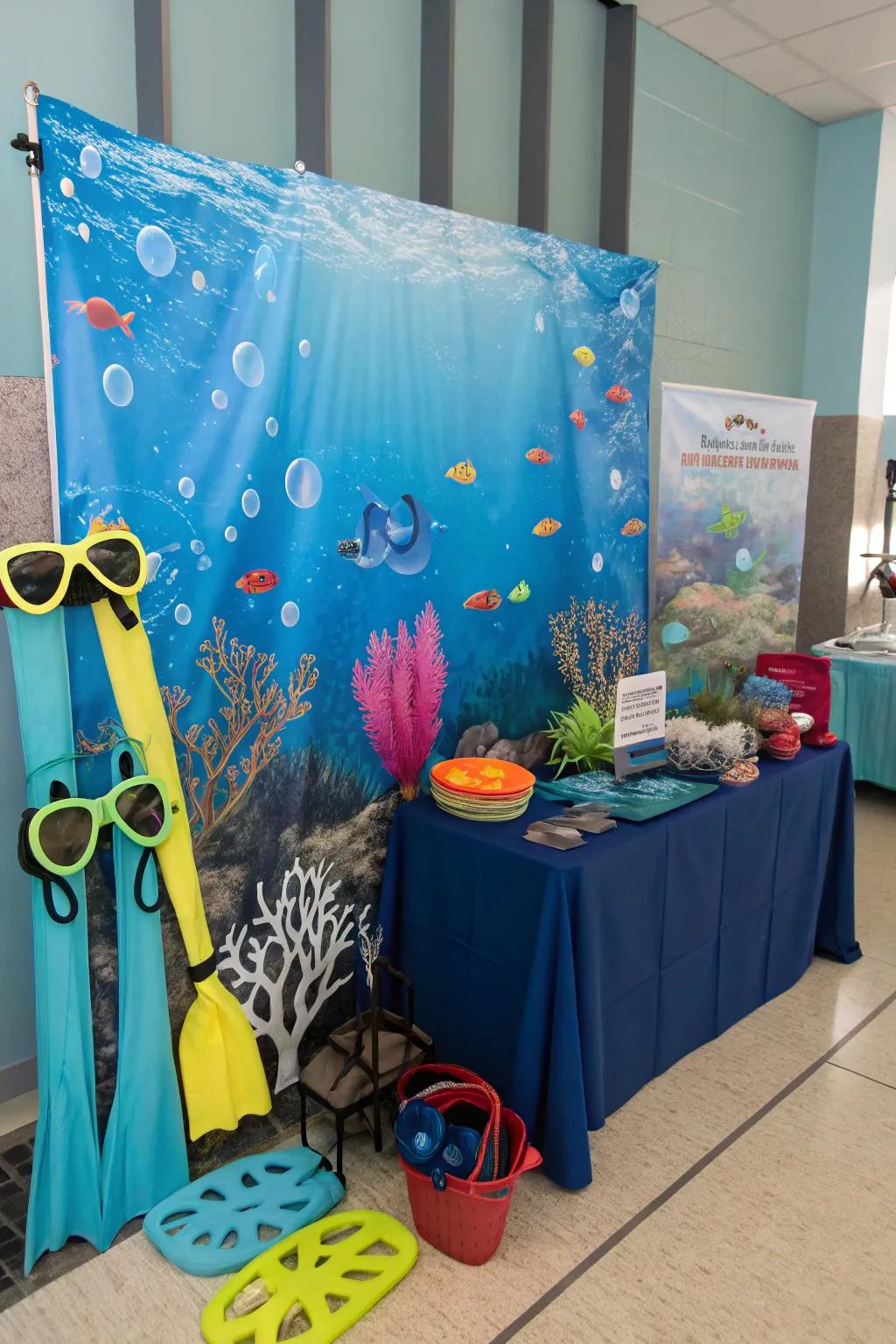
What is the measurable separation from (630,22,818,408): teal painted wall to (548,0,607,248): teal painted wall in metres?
0.18

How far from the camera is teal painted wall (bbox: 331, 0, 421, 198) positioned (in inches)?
92.5

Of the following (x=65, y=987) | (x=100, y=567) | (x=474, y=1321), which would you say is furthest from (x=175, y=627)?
(x=474, y=1321)

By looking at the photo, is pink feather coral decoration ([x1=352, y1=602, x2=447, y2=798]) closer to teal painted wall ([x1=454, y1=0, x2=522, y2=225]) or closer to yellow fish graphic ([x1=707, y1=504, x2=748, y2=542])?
teal painted wall ([x1=454, y1=0, x2=522, y2=225])

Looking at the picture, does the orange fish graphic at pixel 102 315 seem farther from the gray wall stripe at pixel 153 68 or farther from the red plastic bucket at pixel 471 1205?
the red plastic bucket at pixel 471 1205

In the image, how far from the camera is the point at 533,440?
2.74m

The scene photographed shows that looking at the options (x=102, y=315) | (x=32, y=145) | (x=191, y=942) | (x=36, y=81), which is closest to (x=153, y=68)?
(x=36, y=81)

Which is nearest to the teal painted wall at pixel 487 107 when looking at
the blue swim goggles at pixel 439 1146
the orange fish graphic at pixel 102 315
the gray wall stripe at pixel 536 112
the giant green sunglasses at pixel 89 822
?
the gray wall stripe at pixel 536 112

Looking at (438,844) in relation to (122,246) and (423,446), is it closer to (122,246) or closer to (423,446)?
(423,446)

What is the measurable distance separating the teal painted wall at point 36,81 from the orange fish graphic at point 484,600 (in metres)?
1.19

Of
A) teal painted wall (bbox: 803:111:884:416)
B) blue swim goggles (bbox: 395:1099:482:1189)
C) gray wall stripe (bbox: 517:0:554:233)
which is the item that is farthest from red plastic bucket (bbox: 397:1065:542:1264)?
teal painted wall (bbox: 803:111:884:416)

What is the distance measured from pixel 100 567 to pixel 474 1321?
4.99 feet

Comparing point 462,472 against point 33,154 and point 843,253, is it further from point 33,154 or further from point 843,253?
point 843,253

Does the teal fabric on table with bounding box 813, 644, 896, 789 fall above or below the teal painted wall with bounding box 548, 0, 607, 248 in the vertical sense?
below

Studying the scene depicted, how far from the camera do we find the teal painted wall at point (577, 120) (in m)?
2.98
